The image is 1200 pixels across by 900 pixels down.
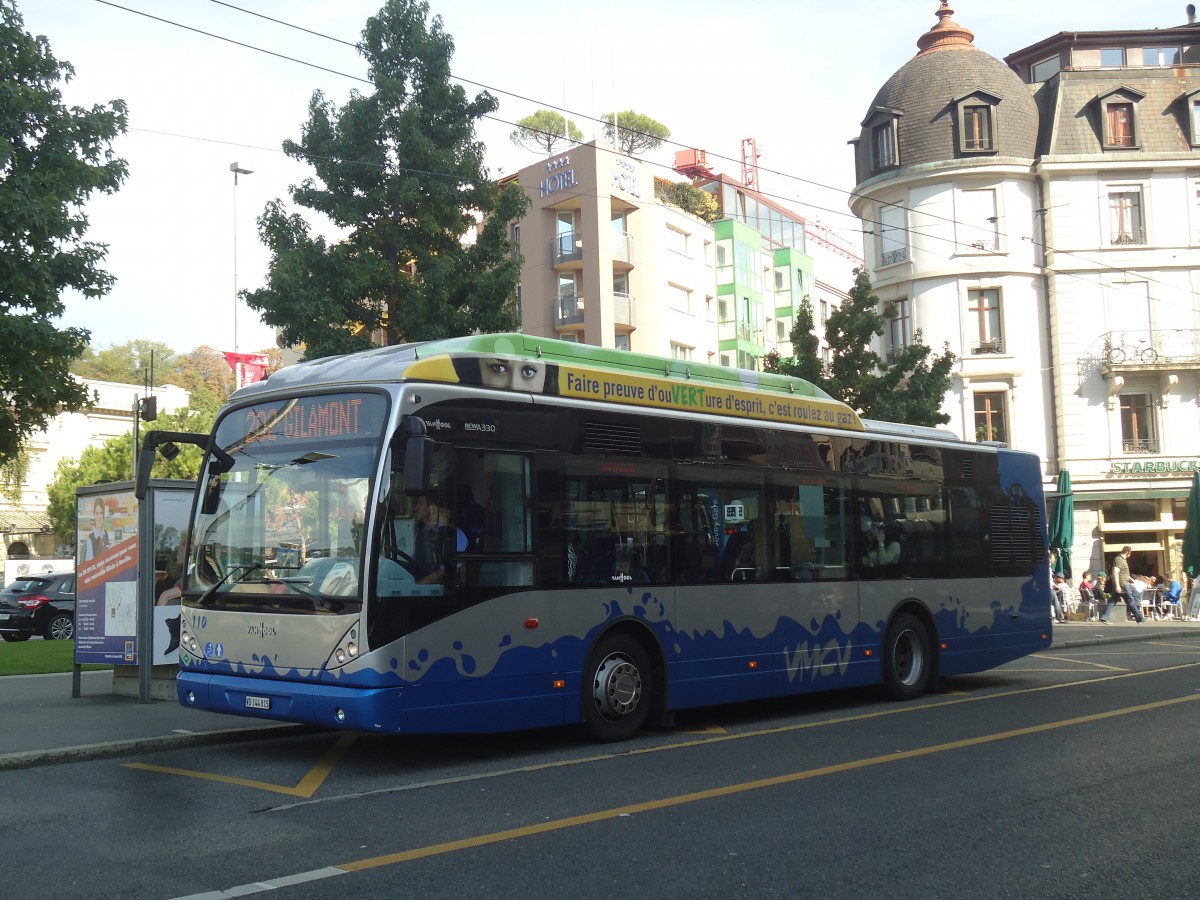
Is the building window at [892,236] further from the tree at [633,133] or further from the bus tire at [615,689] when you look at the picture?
the bus tire at [615,689]

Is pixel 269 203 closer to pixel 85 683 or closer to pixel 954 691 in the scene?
pixel 85 683

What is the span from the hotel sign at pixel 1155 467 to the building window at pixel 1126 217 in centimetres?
755

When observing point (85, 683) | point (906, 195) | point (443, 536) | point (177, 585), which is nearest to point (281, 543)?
point (443, 536)

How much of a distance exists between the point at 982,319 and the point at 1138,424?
6323 millimetres

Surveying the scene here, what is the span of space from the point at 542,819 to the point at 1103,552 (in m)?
39.4

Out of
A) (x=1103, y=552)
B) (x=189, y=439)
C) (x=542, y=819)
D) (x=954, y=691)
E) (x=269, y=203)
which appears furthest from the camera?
(x=1103, y=552)

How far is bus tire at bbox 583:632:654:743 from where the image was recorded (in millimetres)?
10617

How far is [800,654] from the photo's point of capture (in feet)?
41.8

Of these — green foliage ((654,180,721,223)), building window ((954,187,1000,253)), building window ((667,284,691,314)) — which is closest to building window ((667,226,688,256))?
building window ((667,284,691,314))

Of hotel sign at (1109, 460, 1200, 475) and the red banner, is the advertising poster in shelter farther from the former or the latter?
hotel sign at (1109, 460, 1200, 475)

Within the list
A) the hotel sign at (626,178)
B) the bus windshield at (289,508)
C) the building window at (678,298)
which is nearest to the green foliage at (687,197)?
the building window at (678,298)

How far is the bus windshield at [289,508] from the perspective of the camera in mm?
9312

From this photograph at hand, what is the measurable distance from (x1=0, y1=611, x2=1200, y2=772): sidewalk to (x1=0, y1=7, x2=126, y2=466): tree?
5.49 m

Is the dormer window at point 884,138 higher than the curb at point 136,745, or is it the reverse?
the dormer window at point 884,138
